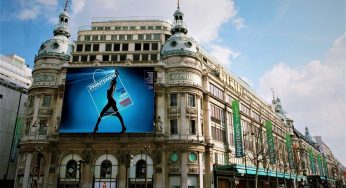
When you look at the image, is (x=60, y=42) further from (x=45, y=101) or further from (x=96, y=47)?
(x=45, y=101)

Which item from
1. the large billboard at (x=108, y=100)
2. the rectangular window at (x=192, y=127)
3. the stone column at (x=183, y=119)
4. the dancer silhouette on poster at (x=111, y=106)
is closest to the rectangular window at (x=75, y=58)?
the large billboard at (x=108, y=100)

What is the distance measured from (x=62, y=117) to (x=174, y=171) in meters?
21.5

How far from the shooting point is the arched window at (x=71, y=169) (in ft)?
169

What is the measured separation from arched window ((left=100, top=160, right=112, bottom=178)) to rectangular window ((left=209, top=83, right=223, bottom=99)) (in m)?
23.9

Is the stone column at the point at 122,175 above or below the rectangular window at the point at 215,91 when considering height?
below

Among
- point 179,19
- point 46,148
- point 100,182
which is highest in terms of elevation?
point 179,19

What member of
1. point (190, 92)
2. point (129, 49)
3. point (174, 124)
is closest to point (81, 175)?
point (174, 124)

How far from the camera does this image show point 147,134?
2060 inches

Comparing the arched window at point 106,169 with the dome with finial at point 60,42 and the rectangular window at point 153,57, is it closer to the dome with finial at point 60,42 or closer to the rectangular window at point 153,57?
the dome with finial at point 60,42

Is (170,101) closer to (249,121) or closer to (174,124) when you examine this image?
(174,124)

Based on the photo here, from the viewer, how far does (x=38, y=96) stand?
5738 cm

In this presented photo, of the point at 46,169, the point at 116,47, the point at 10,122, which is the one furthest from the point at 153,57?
the point at 10,122

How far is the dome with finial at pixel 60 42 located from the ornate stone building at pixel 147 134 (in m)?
0.18

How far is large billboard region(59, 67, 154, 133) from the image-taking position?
2085 inches
